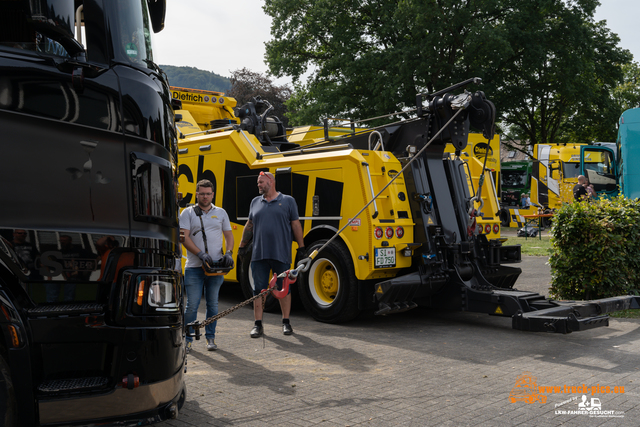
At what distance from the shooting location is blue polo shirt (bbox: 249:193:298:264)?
6.81 metres

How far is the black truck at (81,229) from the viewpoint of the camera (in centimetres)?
269

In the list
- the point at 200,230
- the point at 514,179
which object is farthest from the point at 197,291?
the point at 514,179

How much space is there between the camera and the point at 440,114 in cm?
745

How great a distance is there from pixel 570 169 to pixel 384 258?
2066 centimetres

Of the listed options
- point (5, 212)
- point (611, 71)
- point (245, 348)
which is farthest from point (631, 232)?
point (611, 71)

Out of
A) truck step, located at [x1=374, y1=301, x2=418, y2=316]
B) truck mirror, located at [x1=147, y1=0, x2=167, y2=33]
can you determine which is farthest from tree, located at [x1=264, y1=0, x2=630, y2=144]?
truck mirror, located at [x1=147, y1=0, x2=167, y2=33]

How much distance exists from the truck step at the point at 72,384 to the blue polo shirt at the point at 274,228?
4.00 metres

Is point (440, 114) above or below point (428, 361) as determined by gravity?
above

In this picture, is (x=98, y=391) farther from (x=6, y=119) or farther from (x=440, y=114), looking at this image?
(x=440, y=114)

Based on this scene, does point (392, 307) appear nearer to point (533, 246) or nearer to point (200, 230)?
point (200, 230)

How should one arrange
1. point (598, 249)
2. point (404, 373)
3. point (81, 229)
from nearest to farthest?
point (81, 229) < point (404, 373) < point (598, 249)

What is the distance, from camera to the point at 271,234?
6.81 m

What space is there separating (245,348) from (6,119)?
4.03 m

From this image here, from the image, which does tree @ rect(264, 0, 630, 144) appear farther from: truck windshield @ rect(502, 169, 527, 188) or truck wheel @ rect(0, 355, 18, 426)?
truck wheel @ rect(0, 355, 18, 426)
